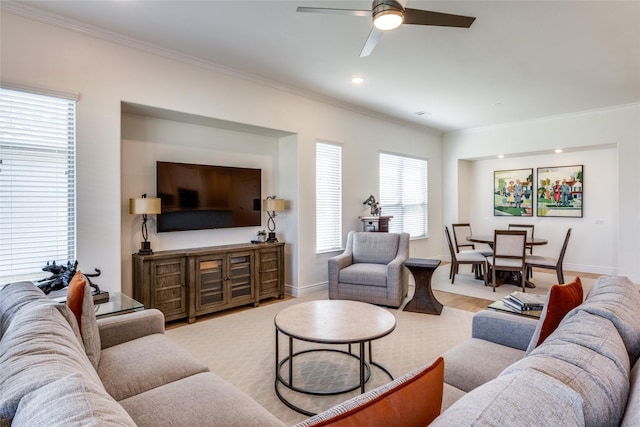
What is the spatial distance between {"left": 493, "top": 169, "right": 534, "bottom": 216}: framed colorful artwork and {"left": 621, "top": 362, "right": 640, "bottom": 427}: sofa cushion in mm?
7227

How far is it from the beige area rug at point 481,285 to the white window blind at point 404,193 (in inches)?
46.7

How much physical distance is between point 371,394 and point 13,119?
364cm

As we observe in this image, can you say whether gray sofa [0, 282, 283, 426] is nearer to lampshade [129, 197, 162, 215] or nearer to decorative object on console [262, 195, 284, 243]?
lampshade [129, 197, 162, 215]

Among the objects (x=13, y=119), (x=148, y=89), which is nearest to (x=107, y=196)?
(x=13, y=119)

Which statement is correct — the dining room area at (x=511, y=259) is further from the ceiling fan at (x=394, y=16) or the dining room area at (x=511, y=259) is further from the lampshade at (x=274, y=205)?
the ceiling fan at (x=394, y=16)

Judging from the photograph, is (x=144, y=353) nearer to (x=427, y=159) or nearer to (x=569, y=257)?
(x=427, y=159)

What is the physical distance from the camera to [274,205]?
4789 mm

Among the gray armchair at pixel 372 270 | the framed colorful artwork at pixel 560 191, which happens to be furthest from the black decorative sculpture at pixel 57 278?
the framed colorful artwork at pixel 560 191

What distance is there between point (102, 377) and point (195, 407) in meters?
0.55

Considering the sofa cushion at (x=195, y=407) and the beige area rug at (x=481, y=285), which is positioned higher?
the sofa cushion at (x=195, y=407)

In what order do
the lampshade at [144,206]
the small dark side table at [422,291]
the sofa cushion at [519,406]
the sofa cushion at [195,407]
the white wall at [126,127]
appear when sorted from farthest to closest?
1. the small dark side table at [422,291]
2. the lampshade at [144,206]
3. the white wall at [126,127]
4. the sofa cushion at [195,407]
5. the sofa cushion at [519,406]

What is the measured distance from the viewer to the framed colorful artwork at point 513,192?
7.23 m

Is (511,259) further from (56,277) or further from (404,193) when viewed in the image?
(56,277)

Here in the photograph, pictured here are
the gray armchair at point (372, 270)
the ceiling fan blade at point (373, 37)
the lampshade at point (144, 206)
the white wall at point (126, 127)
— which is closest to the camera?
the ceiling fan blade at point (373, 37)
